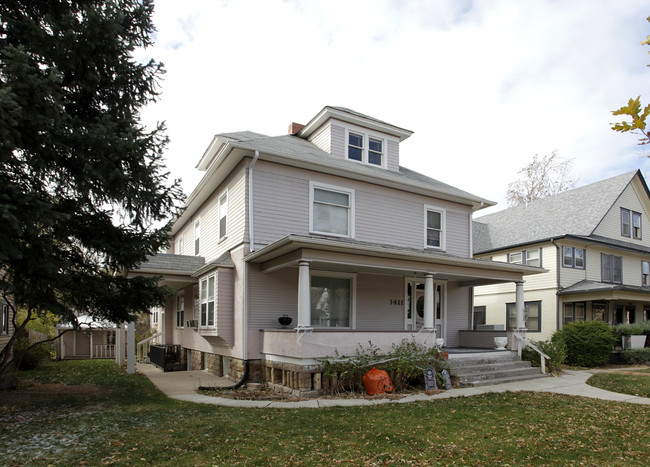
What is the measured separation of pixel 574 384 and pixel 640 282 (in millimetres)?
15745

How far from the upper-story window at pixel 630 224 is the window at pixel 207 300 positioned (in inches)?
804

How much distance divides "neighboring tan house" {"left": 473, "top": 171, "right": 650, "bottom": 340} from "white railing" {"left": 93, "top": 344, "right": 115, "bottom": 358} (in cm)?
1781

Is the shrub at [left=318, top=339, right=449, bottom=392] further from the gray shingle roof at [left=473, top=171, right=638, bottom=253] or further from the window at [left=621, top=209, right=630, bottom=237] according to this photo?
the window at [left=621, top=209, right=630, bottom=237]

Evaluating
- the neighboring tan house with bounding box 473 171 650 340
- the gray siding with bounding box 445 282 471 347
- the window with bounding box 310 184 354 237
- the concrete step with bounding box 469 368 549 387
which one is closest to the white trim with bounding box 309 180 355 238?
the window with bounding box 310 184 354 237

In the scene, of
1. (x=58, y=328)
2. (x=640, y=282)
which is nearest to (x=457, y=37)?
(x=58, y=328)

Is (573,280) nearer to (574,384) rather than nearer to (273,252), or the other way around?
(574,384)

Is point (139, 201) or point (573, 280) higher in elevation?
point (139, 201)

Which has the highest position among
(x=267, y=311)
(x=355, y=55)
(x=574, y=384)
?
(x=355, y=55)

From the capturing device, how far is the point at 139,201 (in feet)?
Answer: 30.1

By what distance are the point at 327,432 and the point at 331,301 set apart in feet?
21.0

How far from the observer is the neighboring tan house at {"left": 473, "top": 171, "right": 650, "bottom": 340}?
68.5 feet

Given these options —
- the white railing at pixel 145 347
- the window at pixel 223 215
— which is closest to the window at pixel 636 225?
the window at pixel 223 215

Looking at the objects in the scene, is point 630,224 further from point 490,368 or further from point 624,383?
point 490,368

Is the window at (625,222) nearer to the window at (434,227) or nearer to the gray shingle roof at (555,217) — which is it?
the gray shingle roof at (555,217)
